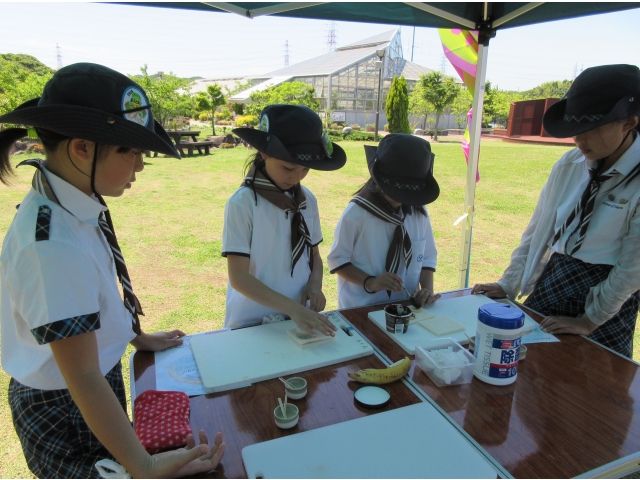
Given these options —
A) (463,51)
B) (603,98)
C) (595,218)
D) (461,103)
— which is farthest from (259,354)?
(461,103)

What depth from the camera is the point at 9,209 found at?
7059 millimetres

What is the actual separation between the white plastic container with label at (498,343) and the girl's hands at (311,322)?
520 millimetres

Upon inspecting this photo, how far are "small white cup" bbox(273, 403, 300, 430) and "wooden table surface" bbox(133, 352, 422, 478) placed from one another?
16 mm

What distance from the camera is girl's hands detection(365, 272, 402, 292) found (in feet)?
6.23

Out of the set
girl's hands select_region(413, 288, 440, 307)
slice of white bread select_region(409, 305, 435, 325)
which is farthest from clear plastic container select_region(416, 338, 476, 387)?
girl's hands select_region(413, 288, 440, 307)

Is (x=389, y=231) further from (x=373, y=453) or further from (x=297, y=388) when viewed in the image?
(x=373, y=453)

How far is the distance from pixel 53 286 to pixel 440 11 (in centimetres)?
286

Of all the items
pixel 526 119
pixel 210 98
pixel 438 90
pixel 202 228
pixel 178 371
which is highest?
pixel 438 90

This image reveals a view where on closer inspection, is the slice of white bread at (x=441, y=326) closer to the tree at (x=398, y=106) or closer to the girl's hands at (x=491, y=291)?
the girl's hands at (x=491, y=291)

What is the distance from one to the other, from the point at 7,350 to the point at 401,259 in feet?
5.45

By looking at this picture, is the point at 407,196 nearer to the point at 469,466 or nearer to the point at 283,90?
the point at 469,466

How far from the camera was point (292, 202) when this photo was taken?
72.7 inches

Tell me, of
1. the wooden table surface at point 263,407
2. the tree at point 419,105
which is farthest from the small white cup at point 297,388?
the tree at point 419,105

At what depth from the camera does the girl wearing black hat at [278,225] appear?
1.65m
